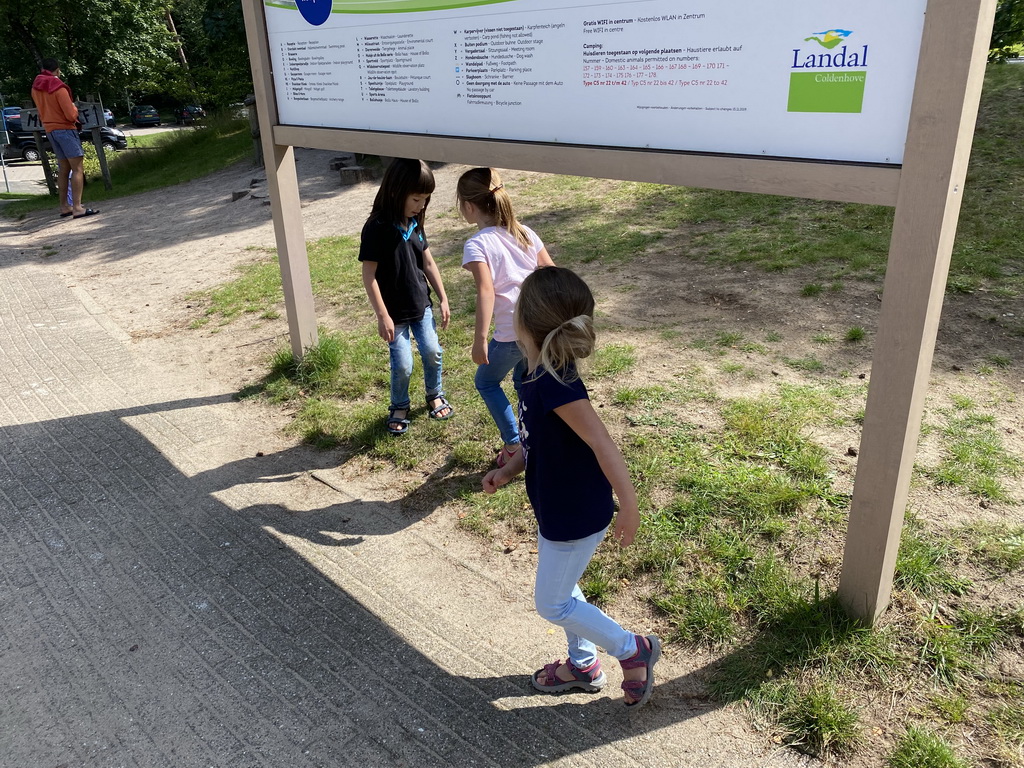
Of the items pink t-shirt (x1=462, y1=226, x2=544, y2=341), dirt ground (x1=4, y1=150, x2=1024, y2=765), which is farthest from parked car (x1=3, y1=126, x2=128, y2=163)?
pink t-shirt (x1=462, y1=226, x2=544, y2=341)

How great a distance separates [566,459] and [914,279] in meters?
1.12

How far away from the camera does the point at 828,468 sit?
11.9 ft

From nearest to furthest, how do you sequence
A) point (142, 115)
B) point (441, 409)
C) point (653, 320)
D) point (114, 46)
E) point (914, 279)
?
point (914, 279), point (441, 409), point (653, 320), point (114, 46), point (142, 115)

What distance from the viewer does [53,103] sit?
36.1ft

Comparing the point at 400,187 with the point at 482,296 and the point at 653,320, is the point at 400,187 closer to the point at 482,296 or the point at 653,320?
the point at 482,296

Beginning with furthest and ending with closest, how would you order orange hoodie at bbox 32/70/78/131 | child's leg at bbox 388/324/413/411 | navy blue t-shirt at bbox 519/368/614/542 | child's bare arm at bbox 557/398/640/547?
orange hoodie at bbox 32/70/78/131 < child's leg at bbox 388/324/413/411 < navy blue t-shirt at bbox 519/368/614/542 < child's bare arm at bbox 557/398/640/547

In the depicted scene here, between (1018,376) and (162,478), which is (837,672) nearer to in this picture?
(1018,376)

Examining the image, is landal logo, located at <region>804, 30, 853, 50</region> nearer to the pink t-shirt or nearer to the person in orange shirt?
the pink t-shirt

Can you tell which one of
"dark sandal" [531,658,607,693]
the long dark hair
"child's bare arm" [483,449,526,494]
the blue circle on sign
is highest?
the blue circle on sign

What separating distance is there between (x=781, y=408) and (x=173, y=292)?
6173 mm

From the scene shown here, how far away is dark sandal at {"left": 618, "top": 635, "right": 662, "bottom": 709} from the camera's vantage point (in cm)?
248

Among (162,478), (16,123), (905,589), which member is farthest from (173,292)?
(16,123)

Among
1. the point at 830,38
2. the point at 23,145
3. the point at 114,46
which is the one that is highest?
the point at 114,46

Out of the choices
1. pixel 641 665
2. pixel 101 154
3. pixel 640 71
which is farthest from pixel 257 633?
pixel 101 154
